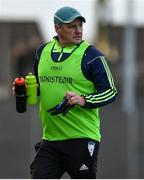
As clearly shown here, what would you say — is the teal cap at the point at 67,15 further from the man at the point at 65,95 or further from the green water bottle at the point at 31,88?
the green water bottle at the point at 31,88

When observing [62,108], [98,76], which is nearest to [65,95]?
[62,108]

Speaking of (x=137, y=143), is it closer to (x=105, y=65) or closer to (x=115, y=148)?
(x=115, y=148)

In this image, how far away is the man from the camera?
6.88 metres

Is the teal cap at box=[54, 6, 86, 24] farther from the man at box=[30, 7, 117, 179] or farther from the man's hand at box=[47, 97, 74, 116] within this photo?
the man's hand at box=[47, 97, 74, 116]

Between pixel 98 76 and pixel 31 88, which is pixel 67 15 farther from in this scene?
pixel 31 88

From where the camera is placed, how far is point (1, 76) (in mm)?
33281

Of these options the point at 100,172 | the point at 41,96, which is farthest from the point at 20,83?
the point at 100,172

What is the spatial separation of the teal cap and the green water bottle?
448 millimetres

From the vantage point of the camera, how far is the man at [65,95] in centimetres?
688

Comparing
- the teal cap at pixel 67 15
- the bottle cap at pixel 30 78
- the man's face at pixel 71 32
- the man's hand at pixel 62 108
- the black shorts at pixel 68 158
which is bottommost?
the black shorts at pixel 68 158

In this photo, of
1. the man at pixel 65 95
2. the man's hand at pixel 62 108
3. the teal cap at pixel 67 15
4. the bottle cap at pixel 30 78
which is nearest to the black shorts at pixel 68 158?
the man at pixel 65 95

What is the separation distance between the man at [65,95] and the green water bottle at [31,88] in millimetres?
61

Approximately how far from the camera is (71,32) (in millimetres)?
6930

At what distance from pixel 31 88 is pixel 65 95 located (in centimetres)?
35
